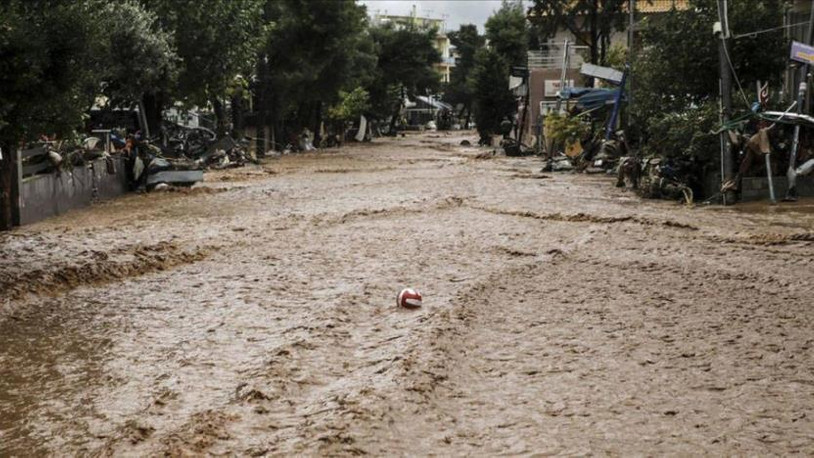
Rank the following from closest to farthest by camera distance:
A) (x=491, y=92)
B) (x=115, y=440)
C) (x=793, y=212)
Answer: (x=115, y=440) < (x=793, y=212) < (x=491, y=92)

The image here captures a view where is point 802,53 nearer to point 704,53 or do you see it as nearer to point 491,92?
point 704,53

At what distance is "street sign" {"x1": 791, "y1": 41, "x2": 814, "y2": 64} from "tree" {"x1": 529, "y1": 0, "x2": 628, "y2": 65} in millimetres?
22401

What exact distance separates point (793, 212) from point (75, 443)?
1235cm

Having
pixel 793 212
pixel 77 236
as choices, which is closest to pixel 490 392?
pixel 77 236

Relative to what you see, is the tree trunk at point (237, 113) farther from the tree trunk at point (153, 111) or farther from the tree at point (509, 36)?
the tree at point (509, 36)

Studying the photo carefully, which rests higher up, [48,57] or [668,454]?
[48,57]

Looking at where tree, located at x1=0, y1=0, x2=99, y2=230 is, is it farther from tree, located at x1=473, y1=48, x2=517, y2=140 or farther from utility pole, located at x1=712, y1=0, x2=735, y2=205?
tree, located at x1=473, y1=48, x2=517, y2=140

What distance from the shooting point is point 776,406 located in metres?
5.36

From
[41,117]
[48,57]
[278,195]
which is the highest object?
[48,57]

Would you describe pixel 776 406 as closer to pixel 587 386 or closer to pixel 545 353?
pixel 587 386

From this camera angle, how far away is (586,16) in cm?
3988

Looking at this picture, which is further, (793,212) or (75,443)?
(793,212)

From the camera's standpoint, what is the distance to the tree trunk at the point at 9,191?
1424cm

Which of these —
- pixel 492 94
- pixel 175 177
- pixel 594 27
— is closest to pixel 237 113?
pixel 594 27
